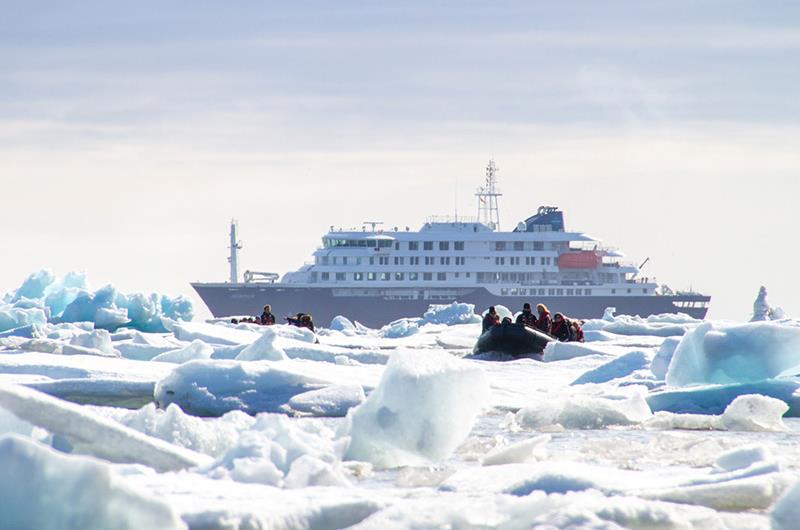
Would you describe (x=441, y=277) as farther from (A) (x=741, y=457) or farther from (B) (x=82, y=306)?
(A) (x=741, y=457)

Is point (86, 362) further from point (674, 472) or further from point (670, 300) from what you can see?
point (670, 300)

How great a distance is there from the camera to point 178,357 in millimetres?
13297

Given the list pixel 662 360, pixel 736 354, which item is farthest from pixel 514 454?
pixel 662 360

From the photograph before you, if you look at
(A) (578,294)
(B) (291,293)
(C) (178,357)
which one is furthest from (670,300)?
(C) (178,357)

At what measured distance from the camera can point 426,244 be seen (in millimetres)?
63812

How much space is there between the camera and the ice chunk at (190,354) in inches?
508

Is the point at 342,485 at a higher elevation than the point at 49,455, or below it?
below

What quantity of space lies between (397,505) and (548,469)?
881 millimetres

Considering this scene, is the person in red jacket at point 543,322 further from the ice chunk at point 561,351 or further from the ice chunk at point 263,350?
the ice chunk at point 263,350

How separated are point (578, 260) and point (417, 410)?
195 feet

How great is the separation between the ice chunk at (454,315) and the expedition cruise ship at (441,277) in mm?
19165

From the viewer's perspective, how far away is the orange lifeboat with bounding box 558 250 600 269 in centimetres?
6431

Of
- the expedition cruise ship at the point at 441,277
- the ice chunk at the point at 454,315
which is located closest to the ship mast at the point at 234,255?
the expedition cruise ship at the point at 441,277

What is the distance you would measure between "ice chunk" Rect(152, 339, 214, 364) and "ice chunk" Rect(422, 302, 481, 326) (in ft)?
91.1
